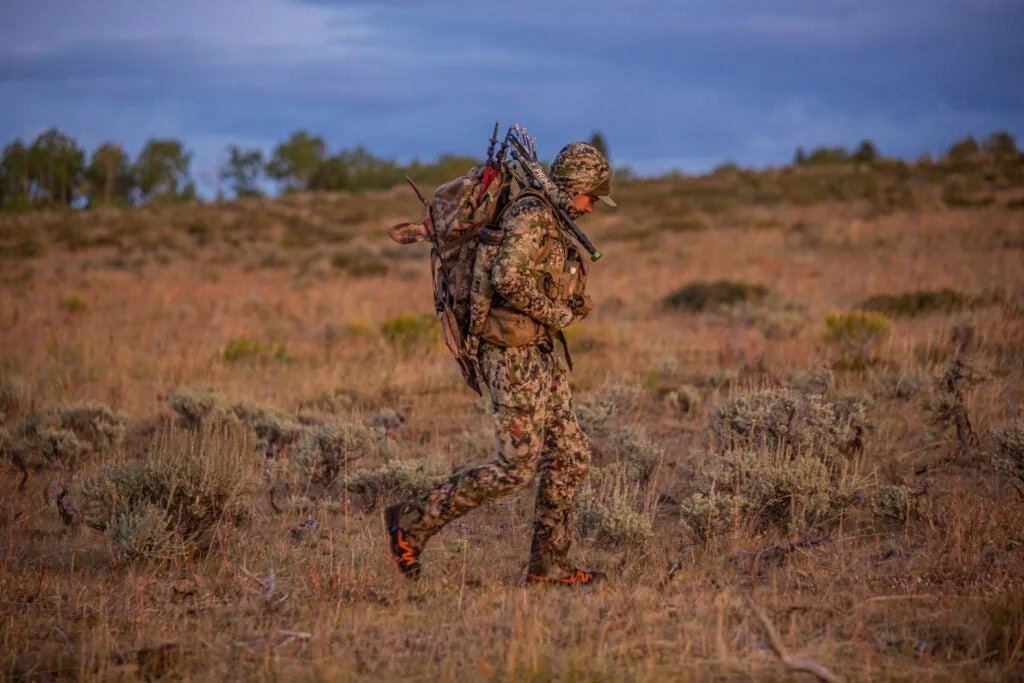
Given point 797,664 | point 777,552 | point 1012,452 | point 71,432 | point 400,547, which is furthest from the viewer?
point 71,432

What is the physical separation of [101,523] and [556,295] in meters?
3.15

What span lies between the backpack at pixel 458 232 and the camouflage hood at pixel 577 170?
1.01ft

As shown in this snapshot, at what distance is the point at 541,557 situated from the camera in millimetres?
4836

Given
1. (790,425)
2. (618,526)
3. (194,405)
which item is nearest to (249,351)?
(194,405)

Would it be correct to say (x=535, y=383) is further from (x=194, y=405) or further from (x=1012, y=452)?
(x=194, y=405)

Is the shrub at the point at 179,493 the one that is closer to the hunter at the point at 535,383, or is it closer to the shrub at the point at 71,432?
the hunter at the point at 535,383

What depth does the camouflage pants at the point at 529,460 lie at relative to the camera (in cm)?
453

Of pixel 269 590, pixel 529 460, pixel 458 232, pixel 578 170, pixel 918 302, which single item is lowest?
pixel 269 590

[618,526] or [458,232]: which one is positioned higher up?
[458,232]

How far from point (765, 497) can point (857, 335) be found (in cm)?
614

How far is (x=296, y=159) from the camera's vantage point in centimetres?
7050

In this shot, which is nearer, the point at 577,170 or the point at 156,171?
the point at 577,170

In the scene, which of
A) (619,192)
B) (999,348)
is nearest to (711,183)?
(619,192)

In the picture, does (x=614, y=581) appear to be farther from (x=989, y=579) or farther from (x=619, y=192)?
(x=619, y=192)
